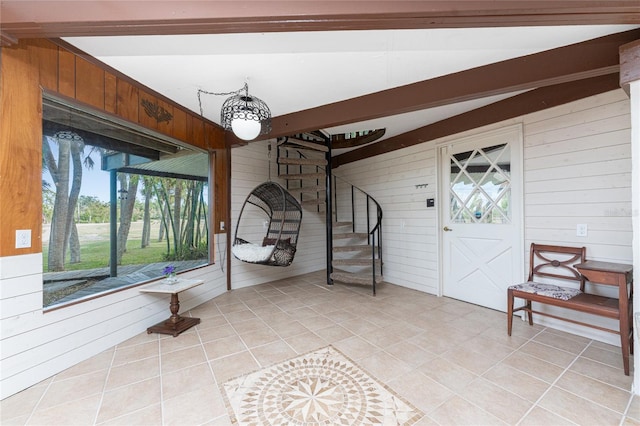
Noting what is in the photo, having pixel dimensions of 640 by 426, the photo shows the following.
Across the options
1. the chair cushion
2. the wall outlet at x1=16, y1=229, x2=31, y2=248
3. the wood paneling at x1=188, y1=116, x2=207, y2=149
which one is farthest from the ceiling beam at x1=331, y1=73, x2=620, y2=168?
the wall outlet at x1=16, y1=229, x2=31, y2=248

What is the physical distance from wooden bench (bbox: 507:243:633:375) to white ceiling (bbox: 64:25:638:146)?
1.85 m

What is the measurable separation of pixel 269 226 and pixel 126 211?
2.20 meters

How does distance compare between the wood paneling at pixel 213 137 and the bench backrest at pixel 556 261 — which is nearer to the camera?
the bench backrest at pixel 556 261

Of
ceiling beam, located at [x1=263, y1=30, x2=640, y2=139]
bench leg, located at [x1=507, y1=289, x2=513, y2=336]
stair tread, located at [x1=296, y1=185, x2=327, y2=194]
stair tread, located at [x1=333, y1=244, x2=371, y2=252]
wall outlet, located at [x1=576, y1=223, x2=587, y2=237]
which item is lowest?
bench leg, located at [x1=507, y1=289, x2=513, y2=336]

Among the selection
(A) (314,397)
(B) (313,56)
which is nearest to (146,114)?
(B) (313,56)

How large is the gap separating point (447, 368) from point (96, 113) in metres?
3.82

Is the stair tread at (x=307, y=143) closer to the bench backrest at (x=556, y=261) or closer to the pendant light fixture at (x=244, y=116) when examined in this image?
the pendant light fixture at (x=244, y=116)

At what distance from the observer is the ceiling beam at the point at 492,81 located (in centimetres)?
198

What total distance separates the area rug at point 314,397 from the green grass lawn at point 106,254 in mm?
1786

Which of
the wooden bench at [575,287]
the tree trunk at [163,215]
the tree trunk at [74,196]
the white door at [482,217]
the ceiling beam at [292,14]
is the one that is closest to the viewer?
the ceiling beam at [292,14]

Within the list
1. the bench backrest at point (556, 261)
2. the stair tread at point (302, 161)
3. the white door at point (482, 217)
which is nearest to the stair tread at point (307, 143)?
the stair tread at point (302, 161)

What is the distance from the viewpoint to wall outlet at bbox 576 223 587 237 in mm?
2611

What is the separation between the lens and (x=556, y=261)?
278cm

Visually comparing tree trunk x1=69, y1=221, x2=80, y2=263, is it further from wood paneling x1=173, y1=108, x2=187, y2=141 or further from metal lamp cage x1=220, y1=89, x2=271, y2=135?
metal lamp cage x1=220, y1=89, x2=271, y2=135
